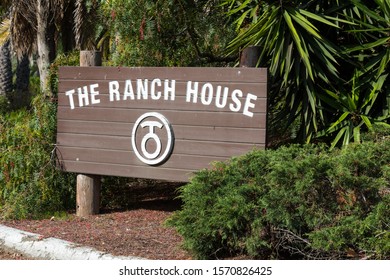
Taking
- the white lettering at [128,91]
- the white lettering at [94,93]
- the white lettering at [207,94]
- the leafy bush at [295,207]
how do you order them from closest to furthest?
the leafy bush at [295,207] < the white lettering at [207,94] < the white lettering at [128,91] < the white lettering at [94,93]

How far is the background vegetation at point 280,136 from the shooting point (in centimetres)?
611

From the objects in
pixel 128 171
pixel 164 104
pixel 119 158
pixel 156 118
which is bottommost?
pixel 128 171

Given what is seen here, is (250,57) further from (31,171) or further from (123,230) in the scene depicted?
(31,171)

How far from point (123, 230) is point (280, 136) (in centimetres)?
225

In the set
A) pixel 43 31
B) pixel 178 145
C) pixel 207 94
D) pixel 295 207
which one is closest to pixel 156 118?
pixel 178 145

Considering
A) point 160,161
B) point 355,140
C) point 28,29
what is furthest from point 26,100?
point 355,140

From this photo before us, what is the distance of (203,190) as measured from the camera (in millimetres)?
6605

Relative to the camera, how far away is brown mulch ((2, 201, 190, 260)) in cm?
707

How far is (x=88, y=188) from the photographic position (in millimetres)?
8922

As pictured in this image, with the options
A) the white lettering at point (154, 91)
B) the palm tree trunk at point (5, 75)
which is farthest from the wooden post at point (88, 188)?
the palm tree trunk at point (5, 75)

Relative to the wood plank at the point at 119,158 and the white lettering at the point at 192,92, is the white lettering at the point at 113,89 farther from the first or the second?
the white lettering at the point at 192,92

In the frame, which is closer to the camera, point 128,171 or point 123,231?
point 123,231

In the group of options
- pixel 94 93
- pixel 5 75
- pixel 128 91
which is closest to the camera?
pixel 128 91

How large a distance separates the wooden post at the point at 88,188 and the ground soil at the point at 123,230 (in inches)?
5.0
